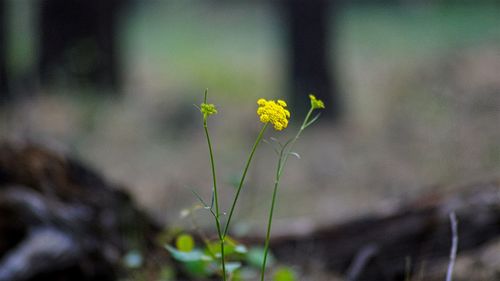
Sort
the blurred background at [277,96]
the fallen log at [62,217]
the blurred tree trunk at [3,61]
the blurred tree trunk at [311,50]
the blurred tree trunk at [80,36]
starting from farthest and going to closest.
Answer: the blurred tree trunk at [80,36] < the blurred tree trunk at [311,50] < the blurred tree trunk at [3,61] < the blurred background at [277,96] < the fallen log at [62,217]

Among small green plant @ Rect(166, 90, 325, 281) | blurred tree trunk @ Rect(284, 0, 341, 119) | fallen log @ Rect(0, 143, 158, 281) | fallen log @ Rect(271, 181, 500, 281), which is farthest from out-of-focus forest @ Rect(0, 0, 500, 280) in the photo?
small green plant @ Rect(166, 90, 325, 281)

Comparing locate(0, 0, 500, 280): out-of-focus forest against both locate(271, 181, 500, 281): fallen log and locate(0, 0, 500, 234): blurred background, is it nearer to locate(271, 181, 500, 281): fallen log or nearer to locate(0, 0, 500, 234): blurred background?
locate(0, 0, 500, 234): blurred background

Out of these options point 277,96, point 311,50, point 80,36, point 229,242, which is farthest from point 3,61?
point 229,242

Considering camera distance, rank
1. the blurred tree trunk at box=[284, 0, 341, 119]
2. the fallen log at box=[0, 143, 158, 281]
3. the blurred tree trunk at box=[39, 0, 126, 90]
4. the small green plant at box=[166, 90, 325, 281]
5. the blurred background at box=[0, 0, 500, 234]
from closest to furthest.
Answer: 1. the small green plant at box=[166, 90, 325, 281]
2. the fallen log at box=[0, 143, 158, 281]
3. the blurred background at box=[0, 0, 500, 234]
4. the blurred tree trunk at box=[284, 0, 341, 119]
5. the blurred tree trunk at box=[39, 0, 126, 90]

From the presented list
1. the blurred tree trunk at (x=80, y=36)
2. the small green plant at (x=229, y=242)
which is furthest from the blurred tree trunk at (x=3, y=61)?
the small green plant at (x=229, y=242)

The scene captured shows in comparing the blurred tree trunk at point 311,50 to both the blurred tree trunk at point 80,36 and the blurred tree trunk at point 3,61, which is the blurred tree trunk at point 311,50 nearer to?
the blurred tree trunk at point 80,36

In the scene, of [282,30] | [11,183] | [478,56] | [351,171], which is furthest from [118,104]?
[11,183]
